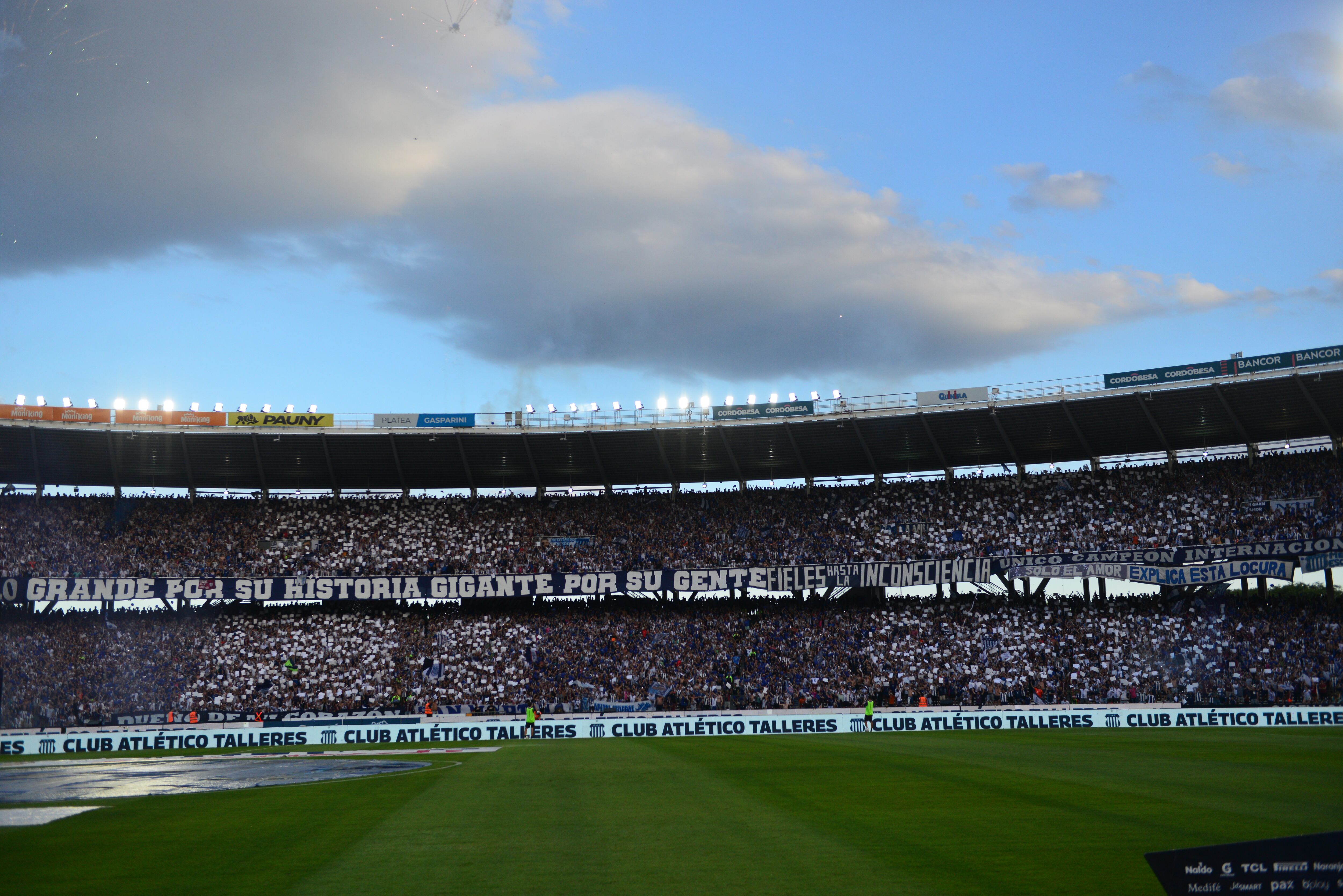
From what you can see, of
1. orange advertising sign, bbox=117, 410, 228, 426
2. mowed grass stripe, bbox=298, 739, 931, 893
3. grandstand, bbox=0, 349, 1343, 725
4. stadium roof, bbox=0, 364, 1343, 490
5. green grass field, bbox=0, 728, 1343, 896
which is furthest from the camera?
orange advertising sign, bbox=117, 410, 228, 426

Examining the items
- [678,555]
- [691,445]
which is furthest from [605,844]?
[691,445]

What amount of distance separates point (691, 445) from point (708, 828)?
42.6 meters

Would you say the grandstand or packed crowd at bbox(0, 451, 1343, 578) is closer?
the grandstand

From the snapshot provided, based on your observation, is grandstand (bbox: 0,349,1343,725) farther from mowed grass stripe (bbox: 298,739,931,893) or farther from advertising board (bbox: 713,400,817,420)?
mowed grass stripe (bbox: 298,739,931,893)

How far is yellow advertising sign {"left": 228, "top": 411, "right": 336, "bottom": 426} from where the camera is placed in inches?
2101

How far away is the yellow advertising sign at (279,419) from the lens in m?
53.4

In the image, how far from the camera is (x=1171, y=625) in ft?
145

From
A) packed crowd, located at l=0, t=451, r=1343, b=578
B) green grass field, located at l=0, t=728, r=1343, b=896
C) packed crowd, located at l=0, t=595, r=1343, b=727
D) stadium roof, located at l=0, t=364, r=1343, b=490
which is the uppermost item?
stadium roof, located at l=0, t=364, r=1343, b=490

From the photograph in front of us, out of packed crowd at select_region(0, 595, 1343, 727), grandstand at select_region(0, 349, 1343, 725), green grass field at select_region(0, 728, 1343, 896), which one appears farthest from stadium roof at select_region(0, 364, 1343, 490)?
green grass field at select_region(0, 728, 1343, 896)

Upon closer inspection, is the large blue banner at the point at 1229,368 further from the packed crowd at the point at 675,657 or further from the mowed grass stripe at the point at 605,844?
the mowed grass stripe at the point at 605,844

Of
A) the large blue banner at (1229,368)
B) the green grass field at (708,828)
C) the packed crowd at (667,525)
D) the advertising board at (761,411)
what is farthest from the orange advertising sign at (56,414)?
the large blue banner at (1229,368)

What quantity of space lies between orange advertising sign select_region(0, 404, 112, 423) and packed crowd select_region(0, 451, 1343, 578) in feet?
20.1

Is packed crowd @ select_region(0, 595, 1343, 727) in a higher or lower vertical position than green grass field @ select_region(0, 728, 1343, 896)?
lower

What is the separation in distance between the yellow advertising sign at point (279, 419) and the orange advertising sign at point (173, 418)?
611mm
